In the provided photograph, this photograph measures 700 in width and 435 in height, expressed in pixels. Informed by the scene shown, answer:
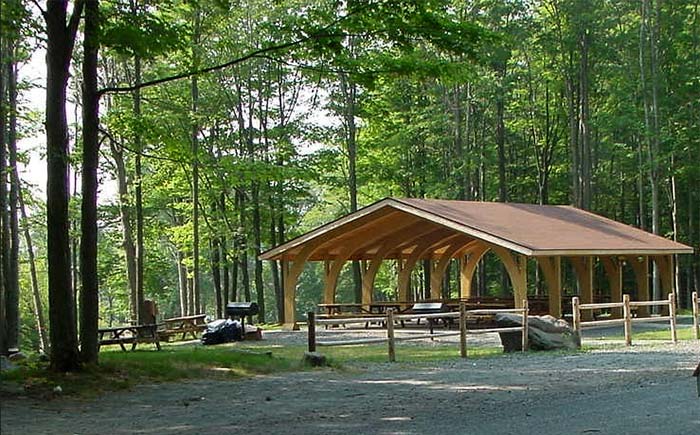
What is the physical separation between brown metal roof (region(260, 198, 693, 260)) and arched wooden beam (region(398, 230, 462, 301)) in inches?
11.4

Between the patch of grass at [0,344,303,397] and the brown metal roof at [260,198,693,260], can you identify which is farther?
the brown metal roof at [260,198,693,260]

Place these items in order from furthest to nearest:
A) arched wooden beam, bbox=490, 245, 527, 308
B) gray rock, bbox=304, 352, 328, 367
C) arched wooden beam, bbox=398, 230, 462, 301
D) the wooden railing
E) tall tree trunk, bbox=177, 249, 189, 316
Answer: tall tree trunk, bbox=177, 249, 189, 316
arched wooden beam, bbox=398, 230, 462, 301
arched wooden beam, bbox=490, 245, 527, 308
the wooden railing
gray rock, bbox=304, 352, 328, 367

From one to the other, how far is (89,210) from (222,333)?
28.8 ft

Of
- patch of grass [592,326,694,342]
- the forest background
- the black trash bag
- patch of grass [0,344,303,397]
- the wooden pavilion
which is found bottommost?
patch of grass [592,326,694,342]

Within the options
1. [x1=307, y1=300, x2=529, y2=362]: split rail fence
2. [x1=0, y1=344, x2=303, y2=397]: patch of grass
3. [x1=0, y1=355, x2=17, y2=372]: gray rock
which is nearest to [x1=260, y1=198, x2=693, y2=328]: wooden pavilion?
[x1=307, y1=300, x2=529, y2=362]: split rail fence

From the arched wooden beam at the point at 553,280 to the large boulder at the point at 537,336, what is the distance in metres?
6.13

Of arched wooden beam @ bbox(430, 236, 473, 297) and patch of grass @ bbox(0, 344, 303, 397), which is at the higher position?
arched wooden beam @ bbox(430, 236, 473, 297)

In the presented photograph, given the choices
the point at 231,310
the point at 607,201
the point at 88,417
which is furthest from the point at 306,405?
the point at 607,201

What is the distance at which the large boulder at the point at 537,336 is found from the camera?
14.9 m

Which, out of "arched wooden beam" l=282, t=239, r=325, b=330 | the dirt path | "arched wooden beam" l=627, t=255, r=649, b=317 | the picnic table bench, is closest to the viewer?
the dirt path

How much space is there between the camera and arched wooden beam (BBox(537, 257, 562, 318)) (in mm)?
21672

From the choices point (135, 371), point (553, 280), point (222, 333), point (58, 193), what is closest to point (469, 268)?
point (553, 280)

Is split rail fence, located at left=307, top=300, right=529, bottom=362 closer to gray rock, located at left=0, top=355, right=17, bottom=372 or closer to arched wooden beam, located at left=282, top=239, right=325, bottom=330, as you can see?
gray rock, located at left=0, top=355, right=17, bottom=372

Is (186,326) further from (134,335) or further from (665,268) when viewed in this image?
(665,268)
